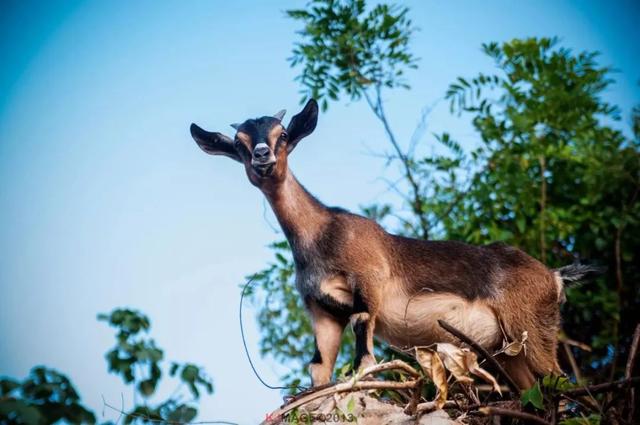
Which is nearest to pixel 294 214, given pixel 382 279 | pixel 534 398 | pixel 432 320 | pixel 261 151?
pixel 261 151

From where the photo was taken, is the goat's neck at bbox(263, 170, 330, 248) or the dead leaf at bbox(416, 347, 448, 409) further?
the goat's neck at bbox(263, 170, 330, 248)

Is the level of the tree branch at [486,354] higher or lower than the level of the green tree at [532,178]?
lower

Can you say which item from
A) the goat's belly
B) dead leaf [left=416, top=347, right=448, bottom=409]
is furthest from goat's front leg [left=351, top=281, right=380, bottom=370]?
dead leaf [left=416, top=347, right=448, bottom=409]

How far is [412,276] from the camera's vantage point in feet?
19.6

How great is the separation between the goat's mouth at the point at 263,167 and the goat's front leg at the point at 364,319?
113cm

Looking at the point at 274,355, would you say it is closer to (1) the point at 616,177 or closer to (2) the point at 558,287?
(2) the point at 558,287

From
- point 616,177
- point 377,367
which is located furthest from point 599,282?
point 377,367

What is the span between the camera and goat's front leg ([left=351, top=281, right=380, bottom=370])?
5.21m

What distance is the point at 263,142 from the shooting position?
561cm

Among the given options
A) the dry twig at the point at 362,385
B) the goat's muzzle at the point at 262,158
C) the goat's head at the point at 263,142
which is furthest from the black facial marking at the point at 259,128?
the dry twig at the point at 362,385

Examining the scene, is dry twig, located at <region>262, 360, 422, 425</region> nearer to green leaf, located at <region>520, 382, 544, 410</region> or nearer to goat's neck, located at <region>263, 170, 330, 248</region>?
green leaf, located at <region>520, 382, 544, 410</region>

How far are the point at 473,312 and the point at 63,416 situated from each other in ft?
13.4

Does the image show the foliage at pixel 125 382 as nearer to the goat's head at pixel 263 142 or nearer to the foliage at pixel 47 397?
the foliage at pixel 47 397

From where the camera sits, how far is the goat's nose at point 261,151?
550 centimetres
